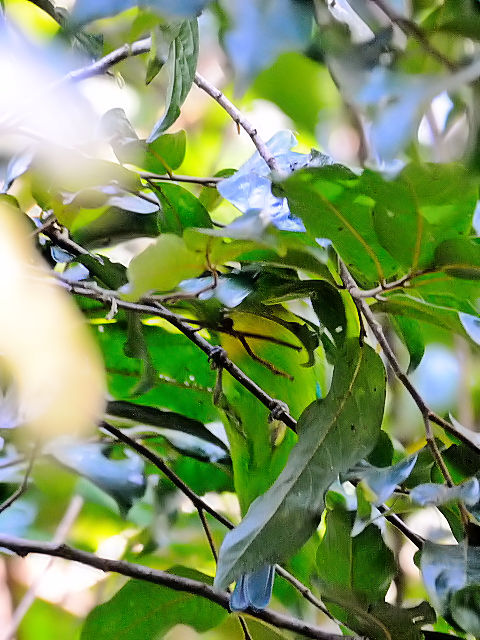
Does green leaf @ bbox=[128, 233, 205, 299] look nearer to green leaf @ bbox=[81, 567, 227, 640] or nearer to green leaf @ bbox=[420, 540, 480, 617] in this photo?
green leaf @ bbox=[420, 540, 480, 617]

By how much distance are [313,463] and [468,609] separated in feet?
0.40

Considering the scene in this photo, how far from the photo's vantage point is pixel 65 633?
132 cm

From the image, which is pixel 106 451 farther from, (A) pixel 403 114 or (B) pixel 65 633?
(B) pixel 65 633

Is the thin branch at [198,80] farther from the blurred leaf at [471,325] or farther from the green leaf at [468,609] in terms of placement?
the green leaf at [468,609]

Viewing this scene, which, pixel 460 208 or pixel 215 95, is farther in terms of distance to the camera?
pixel 215 95

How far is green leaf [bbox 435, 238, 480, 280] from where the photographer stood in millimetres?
390

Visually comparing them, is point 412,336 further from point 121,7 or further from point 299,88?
point 121,7

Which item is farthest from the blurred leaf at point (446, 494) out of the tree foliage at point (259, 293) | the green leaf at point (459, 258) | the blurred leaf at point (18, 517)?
the blurred leaf at point (18, 517)

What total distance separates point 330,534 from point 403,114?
1.09 ft

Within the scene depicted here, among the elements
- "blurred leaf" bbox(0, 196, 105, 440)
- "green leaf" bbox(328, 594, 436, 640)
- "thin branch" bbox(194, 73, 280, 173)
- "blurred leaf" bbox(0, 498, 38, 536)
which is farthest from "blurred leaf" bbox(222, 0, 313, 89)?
"blurred leaf" bbox(0, 498, 38, 536)

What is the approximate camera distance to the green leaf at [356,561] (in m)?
0.51

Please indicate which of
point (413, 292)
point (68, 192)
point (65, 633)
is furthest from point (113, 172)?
point (65, 633)

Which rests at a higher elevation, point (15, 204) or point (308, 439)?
point (15, 204)

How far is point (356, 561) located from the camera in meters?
0.51
